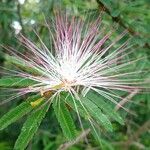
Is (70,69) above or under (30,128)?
above

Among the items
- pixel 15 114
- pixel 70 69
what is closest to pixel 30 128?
pixel 15 114

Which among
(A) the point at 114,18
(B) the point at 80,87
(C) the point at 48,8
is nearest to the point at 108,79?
(B) the point at 80,87

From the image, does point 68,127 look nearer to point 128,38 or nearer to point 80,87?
point 80,87

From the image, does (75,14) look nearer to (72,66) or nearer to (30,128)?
(72,66)

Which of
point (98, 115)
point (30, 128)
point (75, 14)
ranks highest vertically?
point (75, 14)

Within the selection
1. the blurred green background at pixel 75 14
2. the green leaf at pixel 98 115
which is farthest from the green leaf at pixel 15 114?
the blurred green background at pixel 75 14

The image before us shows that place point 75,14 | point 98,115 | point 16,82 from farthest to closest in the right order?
point 75,14
point 16,82
point 98,115

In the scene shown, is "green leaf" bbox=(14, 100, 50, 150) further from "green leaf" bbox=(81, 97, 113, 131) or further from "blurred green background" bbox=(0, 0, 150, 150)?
"blurred green background" bbox=(0, 0, 150, 150)

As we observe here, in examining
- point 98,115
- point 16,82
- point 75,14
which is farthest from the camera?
point 75,14
